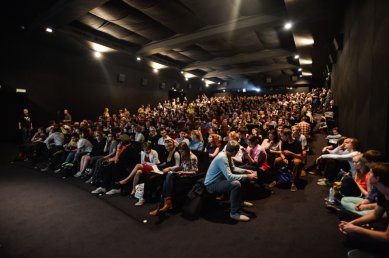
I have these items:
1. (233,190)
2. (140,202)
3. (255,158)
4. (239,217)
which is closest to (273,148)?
(255,158)

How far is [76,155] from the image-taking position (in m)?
5.94

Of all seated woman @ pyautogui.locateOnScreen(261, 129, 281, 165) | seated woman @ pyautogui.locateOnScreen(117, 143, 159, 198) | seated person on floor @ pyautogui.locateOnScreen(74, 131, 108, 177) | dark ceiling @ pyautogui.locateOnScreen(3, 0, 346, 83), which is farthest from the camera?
dark ceiling @ pyautogui.locateOnScreen(3, 0, 346, 83)

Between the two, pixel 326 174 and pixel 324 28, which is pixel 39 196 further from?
pixel 324 28

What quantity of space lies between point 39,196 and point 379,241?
5.36 meters

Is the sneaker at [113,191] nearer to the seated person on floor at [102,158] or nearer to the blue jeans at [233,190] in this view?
the seated person on floor at [102,158]

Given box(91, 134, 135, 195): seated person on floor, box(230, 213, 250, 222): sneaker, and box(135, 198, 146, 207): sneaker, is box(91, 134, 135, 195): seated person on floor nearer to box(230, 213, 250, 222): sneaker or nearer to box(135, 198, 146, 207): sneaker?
box(135, 198, 146, 207): sneaker

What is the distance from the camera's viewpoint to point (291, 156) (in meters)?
4.52

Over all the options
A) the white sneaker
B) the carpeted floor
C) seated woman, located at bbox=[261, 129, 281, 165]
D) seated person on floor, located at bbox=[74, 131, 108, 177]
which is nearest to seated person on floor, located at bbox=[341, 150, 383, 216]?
the carpeted floor

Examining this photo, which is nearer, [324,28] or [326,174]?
[326,174]

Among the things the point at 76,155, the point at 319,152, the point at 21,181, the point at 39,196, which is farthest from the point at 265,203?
the point at 21,181

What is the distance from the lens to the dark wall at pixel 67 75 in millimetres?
9617

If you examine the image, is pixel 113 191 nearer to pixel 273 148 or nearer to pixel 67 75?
pixel 273 148

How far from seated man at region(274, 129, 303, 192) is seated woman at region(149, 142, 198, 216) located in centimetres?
180

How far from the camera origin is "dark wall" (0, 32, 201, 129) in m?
9.62
